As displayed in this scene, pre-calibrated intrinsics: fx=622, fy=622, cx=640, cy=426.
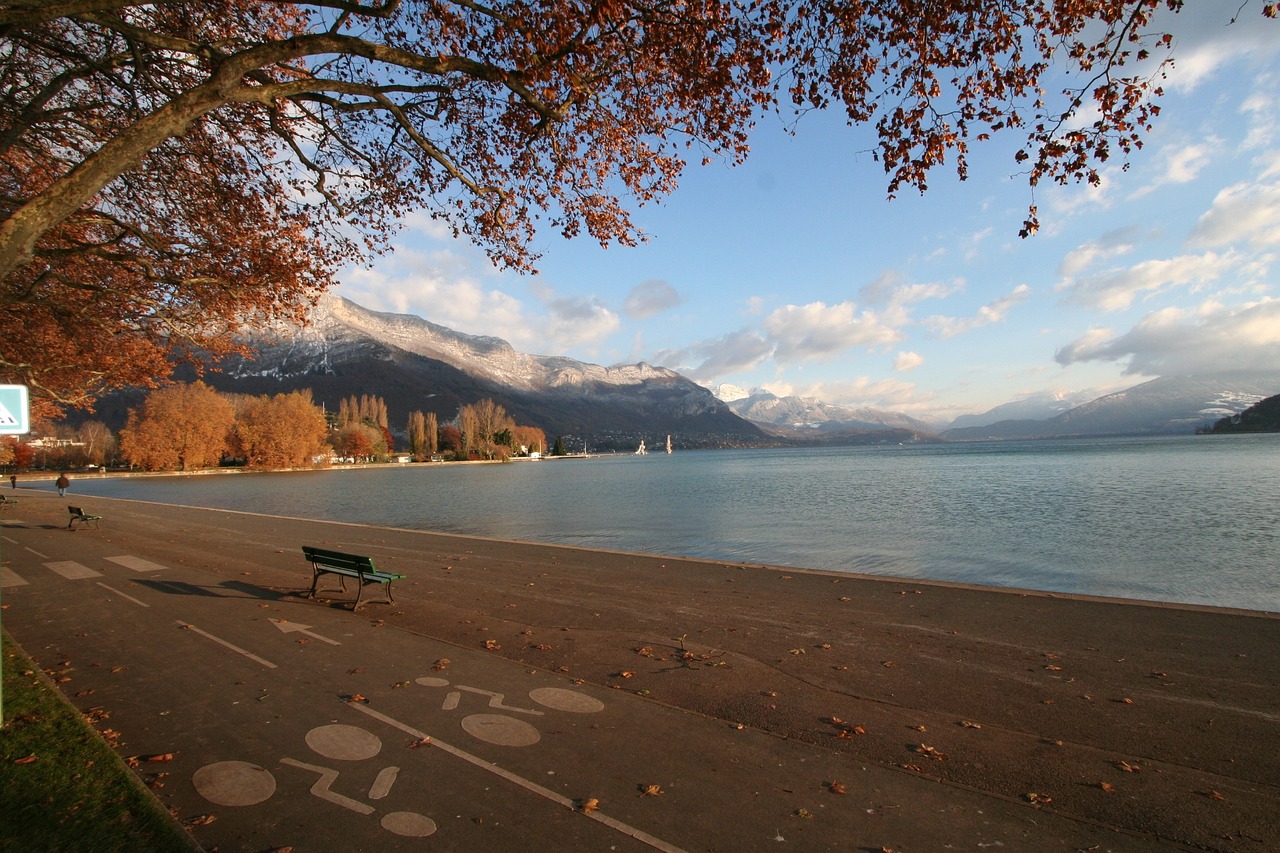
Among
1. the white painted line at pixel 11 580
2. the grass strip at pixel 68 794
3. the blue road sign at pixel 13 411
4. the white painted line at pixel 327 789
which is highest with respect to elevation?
the blue road sign at pixel 13 411

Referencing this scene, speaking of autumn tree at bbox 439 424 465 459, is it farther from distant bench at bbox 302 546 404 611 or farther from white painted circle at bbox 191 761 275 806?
white painted circle at bbox 191 761 275 806

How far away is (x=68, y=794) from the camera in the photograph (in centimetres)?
431

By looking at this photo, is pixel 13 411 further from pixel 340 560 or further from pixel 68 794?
pixel 340 560

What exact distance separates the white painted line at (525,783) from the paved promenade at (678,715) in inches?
1.0

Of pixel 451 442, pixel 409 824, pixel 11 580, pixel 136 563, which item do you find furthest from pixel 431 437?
pixel 409 824

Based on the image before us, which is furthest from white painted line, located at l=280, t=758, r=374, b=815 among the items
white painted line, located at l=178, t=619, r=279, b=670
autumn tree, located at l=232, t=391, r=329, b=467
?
autumn tree, located at l=232, t=391, r=329, b=467

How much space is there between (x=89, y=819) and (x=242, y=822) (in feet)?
2.89

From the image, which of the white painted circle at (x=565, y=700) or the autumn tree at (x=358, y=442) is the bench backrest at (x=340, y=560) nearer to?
the white painted circle at (x=565, y=700)

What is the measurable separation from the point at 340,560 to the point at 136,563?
7.48 meters

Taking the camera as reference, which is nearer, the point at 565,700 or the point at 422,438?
the point at 565,700

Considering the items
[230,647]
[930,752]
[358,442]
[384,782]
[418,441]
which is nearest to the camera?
[384,782]

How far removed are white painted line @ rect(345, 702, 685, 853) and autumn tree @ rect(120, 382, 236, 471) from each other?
121 metres

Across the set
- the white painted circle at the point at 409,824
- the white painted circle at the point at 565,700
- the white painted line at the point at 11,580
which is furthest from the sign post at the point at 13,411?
the white painted line at the point at 11,580

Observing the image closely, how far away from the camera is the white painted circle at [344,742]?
534 centimetres
